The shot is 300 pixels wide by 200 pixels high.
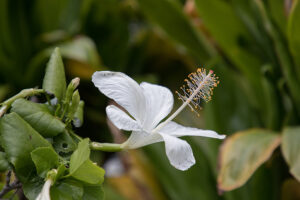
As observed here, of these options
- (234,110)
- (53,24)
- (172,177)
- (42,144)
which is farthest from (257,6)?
(42,144)

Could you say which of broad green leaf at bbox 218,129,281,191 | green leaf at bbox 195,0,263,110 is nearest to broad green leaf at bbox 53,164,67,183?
broad green leaf at bbox 218,129,281,191

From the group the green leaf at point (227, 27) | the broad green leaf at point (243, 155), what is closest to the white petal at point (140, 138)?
the broad green leaf at point (243, 155)

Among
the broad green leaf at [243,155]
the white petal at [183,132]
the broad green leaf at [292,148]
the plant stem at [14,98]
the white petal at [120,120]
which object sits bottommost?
the broad green leaf at [243,155]

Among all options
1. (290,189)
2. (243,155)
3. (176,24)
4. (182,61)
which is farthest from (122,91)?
(182,61)

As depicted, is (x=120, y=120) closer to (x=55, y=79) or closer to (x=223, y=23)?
(x=55, y=79)

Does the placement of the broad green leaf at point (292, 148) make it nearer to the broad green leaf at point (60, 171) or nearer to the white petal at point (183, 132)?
the white petal at point (183, 132)

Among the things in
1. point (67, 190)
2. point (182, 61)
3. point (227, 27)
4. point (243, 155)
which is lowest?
point (182, 61)

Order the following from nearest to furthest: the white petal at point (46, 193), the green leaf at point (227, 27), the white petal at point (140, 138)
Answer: the white petal at point (46, 193) → the white petal at point (140, 138) → the green leaf at point (227, 27)

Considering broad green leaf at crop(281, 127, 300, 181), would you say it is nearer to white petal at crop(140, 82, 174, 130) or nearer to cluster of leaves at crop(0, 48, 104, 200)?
white petal at crop(140, 82, 174, 130)
